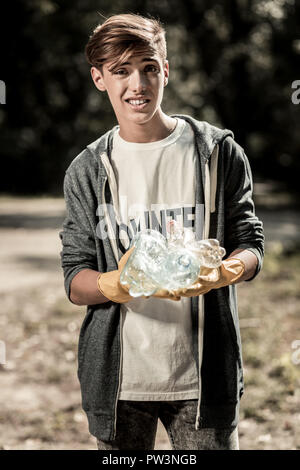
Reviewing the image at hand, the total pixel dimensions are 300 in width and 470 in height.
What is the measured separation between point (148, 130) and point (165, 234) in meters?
0.30

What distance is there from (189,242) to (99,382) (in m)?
0.51

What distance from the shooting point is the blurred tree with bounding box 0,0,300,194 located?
1398 centimetres

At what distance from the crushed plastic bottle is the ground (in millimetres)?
1971

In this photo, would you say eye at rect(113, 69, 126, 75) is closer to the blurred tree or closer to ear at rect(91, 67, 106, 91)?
ear at rect(91, 67, 106, 91)

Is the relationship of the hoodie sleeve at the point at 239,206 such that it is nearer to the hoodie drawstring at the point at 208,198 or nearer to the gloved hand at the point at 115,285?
the hoodie drawstring at the point at 208,198

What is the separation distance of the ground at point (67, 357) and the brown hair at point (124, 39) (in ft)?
6.99

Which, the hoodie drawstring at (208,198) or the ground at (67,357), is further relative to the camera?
the ground at (67,357)

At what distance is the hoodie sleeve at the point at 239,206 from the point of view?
1.80 m

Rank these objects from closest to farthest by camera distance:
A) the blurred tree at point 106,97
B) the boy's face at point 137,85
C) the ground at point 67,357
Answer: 1. the boy's face at point 137,85
2. the ground at point 67,357
3. the blurred tree at point 106,97

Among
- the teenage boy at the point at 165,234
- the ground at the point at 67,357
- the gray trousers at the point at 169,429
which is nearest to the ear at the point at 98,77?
the teenage boy at the point at 165,234

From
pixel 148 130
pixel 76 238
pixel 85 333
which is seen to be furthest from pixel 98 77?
pixel 85 333

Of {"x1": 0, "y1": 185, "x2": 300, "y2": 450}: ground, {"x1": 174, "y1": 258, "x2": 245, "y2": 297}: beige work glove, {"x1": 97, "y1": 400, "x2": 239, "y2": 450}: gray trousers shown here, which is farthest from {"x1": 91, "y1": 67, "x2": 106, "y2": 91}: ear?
{"x1": 0, "y1": 185, "x2": 300, "y2": 450}: ground

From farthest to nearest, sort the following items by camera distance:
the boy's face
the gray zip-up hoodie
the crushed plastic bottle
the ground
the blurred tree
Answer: the blurred tree < the ground < the gray zip-up hoodie < the boy's face < the crushed plastic bottle

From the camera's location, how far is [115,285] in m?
1.66
